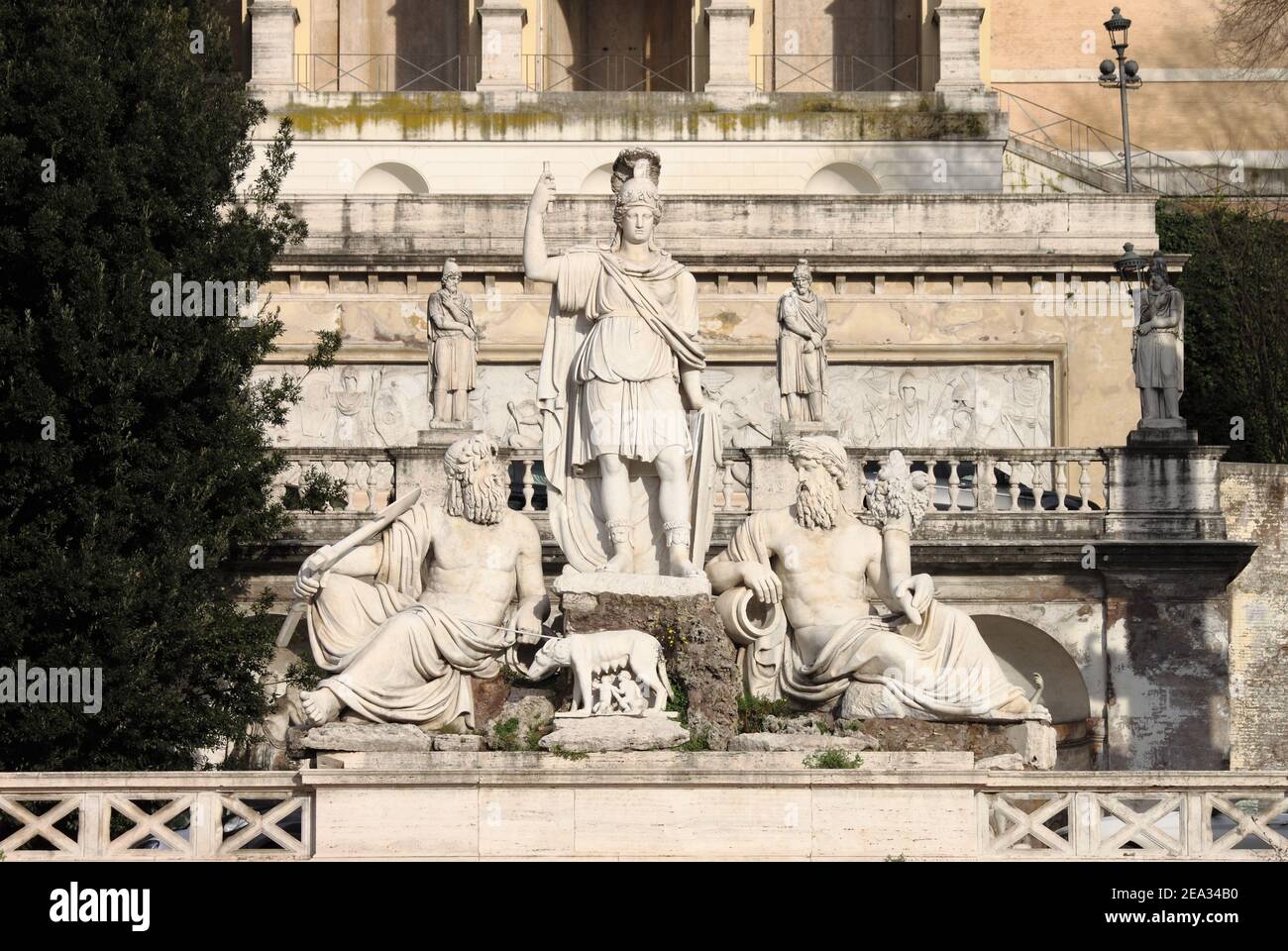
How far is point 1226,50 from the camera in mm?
54438

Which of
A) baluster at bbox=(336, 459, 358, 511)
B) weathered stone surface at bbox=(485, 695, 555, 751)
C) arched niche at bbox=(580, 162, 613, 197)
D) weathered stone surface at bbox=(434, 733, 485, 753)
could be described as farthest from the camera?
arched niche at bbox=(580, 162, 613, 197)

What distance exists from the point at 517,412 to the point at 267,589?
7.54m

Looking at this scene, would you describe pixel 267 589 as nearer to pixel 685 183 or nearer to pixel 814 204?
pixel 814 204

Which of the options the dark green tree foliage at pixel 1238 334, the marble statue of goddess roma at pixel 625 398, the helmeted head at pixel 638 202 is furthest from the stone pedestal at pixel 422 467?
the dark green tree foliage at pixel 1238 334

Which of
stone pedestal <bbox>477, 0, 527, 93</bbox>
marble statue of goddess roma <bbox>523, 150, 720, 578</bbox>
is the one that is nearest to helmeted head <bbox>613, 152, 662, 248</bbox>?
marble statue of goddess roma <bbox>523, 150, 720, 578</bbox>

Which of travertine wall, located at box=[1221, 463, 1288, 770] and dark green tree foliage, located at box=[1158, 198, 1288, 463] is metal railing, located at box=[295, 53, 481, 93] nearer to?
dark green tree foliage, located at box=[1158, 198, 1288, 463]

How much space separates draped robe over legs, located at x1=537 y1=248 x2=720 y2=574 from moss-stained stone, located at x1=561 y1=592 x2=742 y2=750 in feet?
2.45

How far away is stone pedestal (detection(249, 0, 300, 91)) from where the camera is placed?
43875 mm

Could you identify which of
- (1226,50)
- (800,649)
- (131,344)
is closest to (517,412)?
(131,344)

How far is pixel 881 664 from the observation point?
67.4 feet

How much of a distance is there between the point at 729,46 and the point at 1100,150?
1133 centimetres

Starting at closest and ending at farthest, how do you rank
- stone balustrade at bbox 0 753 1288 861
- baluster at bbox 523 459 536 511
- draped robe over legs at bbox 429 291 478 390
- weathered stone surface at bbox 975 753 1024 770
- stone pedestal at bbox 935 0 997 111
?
stone balustrade at bbox 0 753 1288 861, weathered stone surface at bbox 975 753 1024 770, baluster at bbox 523 459 536 511, draped robe over legs at bbox 429 291 478 390, stone pedestal at bbox 935 0 997 111

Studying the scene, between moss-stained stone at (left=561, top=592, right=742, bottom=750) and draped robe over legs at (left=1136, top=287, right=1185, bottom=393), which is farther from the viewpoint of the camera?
draped robe over legs at (left=1136, top=287, right=1185, bottom=393)

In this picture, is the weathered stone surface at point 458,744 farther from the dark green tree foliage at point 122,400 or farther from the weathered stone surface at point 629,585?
the dark green tree foliage at point 122,400
